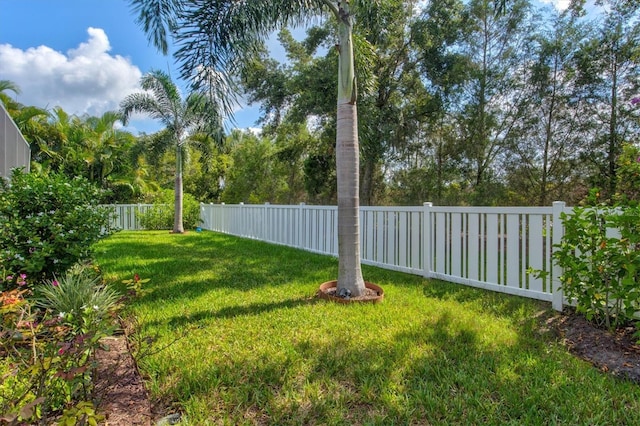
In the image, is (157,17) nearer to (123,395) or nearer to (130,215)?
(123,395)

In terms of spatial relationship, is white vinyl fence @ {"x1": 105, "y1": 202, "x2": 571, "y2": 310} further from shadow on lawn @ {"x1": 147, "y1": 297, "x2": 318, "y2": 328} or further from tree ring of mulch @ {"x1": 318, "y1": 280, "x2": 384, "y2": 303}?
shadow on lawn @ {"x1": 147, "y1": 297, "x2": 318, "y2": 328}

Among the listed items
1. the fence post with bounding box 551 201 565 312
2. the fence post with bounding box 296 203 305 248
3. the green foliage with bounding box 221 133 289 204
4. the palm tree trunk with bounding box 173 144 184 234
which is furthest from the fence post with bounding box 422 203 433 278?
the green foliage with bounding box 221 133 289 204

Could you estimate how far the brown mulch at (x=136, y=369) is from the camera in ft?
6.10

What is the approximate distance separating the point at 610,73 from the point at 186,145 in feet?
43.9

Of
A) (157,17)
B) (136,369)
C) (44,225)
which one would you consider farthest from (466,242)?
(157,17)

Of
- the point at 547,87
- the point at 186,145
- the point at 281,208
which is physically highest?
the point at 547,87

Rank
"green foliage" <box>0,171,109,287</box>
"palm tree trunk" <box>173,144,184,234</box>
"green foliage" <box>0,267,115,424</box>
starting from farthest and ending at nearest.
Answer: "palm tree trunk" <box>173,144,184,234</box> → "green foliage" <box>0,171,109,287</box> → "green foliage" <box>0,267,115,424</box>

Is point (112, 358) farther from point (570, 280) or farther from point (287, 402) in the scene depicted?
point (570, 280)

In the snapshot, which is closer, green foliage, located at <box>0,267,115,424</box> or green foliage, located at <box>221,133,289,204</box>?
green foliage, located at <box>0,267,115,424</box>

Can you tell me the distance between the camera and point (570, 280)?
305 centimetres

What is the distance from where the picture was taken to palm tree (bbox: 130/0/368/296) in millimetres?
3916

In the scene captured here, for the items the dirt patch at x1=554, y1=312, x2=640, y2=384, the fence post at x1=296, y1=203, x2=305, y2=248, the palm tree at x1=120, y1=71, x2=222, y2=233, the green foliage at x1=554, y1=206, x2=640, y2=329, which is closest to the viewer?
the dirt patch at x1=554, y1=312, x2=640, y2=384

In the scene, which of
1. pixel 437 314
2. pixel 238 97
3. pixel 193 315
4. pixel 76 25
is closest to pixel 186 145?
A: pixel 76 25

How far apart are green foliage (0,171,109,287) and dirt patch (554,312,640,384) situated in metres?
4.71
